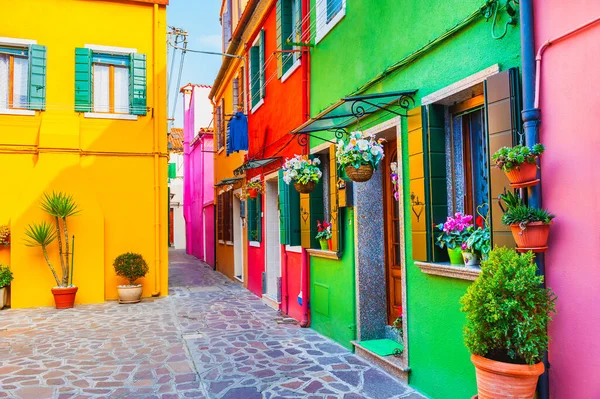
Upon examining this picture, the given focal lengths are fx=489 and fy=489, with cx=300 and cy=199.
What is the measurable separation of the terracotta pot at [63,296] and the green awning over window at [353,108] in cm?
692

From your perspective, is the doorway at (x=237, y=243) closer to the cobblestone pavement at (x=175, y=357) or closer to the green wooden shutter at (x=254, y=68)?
the green wooden shutter at (x=254, y=68)

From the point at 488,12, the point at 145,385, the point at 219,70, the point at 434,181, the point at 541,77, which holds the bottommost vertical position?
the point at 145,385

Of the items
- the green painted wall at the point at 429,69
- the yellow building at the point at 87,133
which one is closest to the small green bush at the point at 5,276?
the yellow building at the point at 87,133

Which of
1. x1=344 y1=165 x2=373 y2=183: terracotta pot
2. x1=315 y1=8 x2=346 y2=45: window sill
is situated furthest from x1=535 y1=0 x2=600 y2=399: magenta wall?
x1=315 y1=8 x2=346 y2=45: window sill

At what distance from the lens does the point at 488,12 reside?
390 cm

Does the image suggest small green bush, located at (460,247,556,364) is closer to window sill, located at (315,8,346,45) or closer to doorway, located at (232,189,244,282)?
window sill, located at (315,8,346,45)

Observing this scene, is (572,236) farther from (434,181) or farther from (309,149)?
(309,149)

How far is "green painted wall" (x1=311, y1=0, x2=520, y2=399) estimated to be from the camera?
4.14 m

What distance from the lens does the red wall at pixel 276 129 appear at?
29.1 feet

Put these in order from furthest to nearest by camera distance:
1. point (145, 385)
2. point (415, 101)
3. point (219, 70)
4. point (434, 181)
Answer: point (219, 70), point (145, 385), point (415, 101), point (434, 181)

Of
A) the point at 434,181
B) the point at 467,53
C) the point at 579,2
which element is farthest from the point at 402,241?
the point at 579,2

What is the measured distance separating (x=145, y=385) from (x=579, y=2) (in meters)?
5.43

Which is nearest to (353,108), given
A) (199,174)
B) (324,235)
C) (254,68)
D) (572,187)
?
(324,235)

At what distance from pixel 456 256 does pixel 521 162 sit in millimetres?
1426
